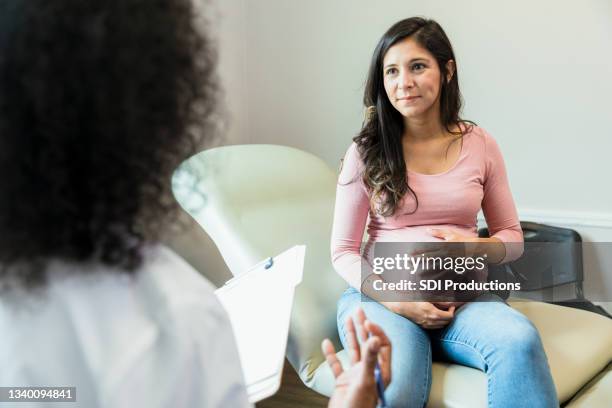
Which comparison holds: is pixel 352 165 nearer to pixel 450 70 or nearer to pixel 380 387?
pixel 450 70

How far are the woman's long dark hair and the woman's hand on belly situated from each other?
0.73ft

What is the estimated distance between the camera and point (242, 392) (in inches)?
21.9

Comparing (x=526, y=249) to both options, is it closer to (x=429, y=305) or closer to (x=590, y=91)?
(x=590, y=91)

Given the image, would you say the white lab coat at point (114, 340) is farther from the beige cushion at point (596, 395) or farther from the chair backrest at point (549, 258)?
the chair backrest at point (549, 258)

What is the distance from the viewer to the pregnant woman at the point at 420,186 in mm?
1374

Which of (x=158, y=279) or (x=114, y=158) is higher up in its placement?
(x=114, y=158)

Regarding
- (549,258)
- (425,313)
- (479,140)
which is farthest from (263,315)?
(549,258)

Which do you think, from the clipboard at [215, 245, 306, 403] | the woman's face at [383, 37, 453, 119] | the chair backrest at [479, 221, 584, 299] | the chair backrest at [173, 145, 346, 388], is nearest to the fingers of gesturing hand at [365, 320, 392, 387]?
the clipboard at [215, 245, 306, 403]

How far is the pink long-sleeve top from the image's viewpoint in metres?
1.48

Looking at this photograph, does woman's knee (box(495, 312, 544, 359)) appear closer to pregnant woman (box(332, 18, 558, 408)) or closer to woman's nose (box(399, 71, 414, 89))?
pregnant woman (box(332, 18, 558, 408))

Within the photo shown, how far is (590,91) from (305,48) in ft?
3.49

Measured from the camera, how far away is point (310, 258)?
1.72 metres

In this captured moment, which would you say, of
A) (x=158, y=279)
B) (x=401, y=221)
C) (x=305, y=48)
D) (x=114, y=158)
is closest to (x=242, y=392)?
(x=158, y=279)

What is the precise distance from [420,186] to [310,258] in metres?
0.39
